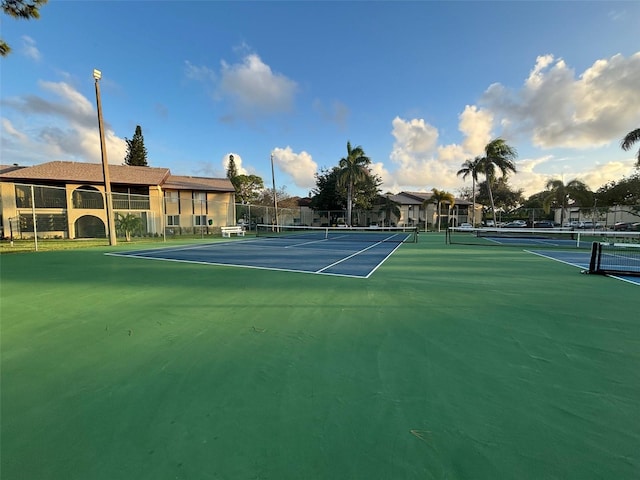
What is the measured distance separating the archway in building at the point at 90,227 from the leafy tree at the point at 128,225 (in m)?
6.97

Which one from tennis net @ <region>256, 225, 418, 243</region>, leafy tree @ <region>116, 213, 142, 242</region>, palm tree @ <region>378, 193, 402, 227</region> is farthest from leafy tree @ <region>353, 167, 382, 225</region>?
leafy tree @ <region>116, 213, 142, 242</region>

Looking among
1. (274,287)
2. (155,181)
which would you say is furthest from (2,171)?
(274,287)

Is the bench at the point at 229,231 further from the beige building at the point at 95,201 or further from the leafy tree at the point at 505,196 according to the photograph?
the leafy tree at the point at 505,196

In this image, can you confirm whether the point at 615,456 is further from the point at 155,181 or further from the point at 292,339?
the point at 155,181

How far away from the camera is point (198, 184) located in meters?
35.3

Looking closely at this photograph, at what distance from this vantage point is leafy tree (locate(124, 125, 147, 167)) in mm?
48156

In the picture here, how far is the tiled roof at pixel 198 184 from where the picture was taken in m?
33.1

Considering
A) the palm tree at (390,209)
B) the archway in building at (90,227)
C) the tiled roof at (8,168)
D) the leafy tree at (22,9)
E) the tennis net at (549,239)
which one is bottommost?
the tennis net at (549,239)

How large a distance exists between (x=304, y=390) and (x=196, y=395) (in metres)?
0.88

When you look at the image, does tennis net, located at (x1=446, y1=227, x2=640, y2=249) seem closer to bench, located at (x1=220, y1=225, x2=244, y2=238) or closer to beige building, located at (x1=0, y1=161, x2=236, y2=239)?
bench, located at (x1=220, y1=225, x2=244, y2=238)

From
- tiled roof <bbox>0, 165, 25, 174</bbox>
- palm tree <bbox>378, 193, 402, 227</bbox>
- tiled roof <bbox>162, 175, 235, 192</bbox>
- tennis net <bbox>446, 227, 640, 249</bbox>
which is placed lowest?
tennis net <bbox>446, 227, 640, 249</bbox>

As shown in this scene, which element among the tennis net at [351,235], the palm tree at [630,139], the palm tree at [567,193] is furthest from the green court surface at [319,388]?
the palm tree at [567,193]

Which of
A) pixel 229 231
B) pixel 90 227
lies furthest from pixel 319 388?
pixel 90 227

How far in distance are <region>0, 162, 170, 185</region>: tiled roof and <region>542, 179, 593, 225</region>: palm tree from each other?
40.9 meters
